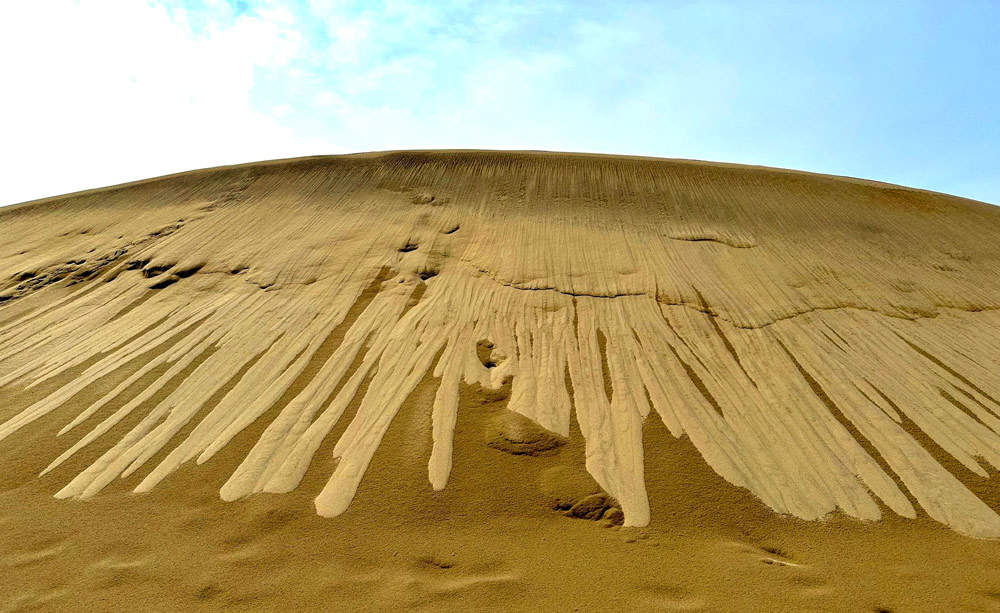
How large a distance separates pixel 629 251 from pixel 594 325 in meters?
2.43

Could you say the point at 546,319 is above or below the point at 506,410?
above

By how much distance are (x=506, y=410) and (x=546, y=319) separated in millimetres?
1805

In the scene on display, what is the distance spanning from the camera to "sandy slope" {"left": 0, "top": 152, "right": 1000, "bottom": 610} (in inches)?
107

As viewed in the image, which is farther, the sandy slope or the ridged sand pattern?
the ridged sand pattern

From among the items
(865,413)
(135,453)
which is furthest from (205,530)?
(865,413)

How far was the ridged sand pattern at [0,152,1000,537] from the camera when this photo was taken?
12.9ft

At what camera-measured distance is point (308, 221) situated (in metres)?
9.09

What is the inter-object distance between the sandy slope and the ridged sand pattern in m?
0.04

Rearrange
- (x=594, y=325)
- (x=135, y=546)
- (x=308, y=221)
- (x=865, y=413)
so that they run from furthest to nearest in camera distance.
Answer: (x=308, y=221) → (x=594, y=325) → (x=865, y=413) → (x=135, y=546)

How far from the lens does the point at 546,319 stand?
595 centimetres

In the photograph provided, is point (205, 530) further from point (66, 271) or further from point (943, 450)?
point (66, 271)

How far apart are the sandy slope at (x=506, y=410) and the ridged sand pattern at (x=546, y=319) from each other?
0.13ft

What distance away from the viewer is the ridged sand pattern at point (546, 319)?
395cm

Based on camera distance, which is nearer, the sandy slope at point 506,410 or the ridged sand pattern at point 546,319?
the sandy slope at point 506,410
